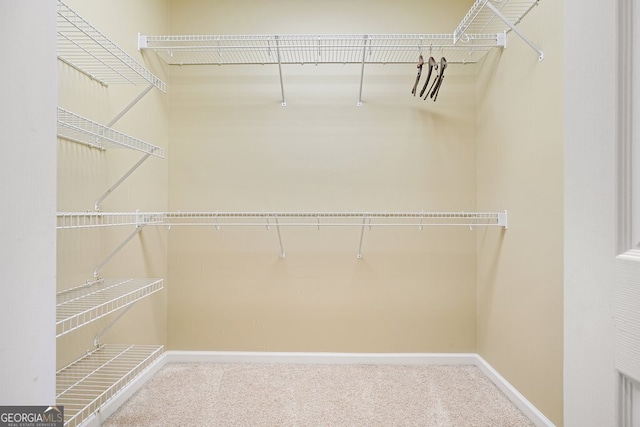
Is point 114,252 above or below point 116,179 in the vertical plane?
below

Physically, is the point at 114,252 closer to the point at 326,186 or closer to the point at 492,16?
the point at 326,186

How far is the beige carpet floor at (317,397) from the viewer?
188 cm

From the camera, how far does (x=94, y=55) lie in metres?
1.67

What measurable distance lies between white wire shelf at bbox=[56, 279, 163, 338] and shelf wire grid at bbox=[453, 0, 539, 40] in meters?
2.02

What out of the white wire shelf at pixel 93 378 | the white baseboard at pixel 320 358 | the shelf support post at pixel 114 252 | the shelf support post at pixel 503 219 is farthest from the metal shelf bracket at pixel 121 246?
the shelf support post at pixel 503 219

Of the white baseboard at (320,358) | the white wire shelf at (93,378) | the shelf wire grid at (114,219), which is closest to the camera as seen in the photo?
the white wire shelf at (93,378)

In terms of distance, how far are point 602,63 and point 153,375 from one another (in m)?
2.59

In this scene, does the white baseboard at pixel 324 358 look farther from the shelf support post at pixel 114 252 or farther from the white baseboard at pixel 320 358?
the shelf support post at pixel 114 252

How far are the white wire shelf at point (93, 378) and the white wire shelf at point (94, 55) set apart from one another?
1288mm

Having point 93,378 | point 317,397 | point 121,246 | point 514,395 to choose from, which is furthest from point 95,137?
point 514,395

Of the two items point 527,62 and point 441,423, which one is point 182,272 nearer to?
point 441,423

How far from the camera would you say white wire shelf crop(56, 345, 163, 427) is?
5.03ft

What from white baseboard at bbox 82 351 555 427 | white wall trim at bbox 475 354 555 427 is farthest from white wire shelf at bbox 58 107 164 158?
white wall trim at bbox 475 354 555 427

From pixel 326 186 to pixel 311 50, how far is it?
853 millimetres
